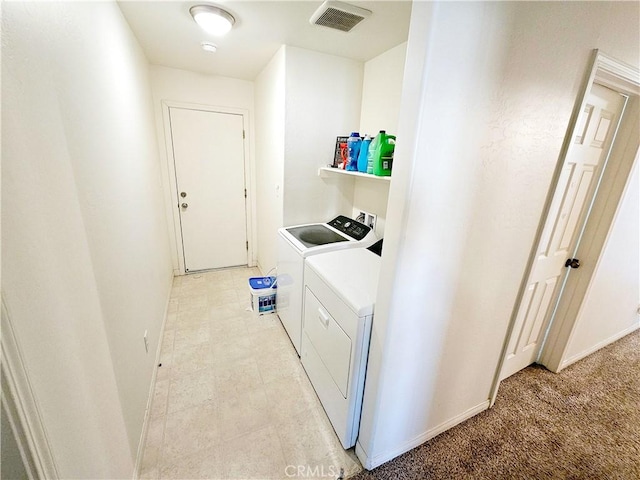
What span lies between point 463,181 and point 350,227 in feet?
4.40

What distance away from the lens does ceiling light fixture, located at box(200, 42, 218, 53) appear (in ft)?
6.69

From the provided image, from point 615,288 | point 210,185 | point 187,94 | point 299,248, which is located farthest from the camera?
point 210,185

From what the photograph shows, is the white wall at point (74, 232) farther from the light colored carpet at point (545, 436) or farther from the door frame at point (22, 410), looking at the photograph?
the light colored carpet at point (545, 436)

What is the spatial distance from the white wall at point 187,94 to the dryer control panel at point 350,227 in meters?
1.55

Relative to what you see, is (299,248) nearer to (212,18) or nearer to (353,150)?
(353,150)

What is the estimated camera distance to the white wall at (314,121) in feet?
7.00

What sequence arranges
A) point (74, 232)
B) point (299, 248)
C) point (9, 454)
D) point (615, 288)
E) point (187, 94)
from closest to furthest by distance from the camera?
point (9, 454), point (74, 232), point (299, 248), point (615, 288), point (187, 94)

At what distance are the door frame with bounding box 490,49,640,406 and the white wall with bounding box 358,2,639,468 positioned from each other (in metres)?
0.05

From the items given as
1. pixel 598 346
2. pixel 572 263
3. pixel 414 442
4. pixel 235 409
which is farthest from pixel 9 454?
pixel 598 346

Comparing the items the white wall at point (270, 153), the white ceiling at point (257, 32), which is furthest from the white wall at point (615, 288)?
the white wall at point (270, 153)

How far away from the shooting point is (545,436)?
1.56 m

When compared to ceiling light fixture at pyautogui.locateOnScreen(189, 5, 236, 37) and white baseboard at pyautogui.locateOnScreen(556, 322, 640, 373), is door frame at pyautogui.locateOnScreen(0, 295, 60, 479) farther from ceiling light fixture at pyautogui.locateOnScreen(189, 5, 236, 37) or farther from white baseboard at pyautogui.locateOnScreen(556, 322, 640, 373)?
white baseboard at pyautogui.locateOnScreen(556, 322, 640, 373)

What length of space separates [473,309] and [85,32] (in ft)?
6.85

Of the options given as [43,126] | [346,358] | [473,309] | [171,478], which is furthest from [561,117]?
[171,478]
